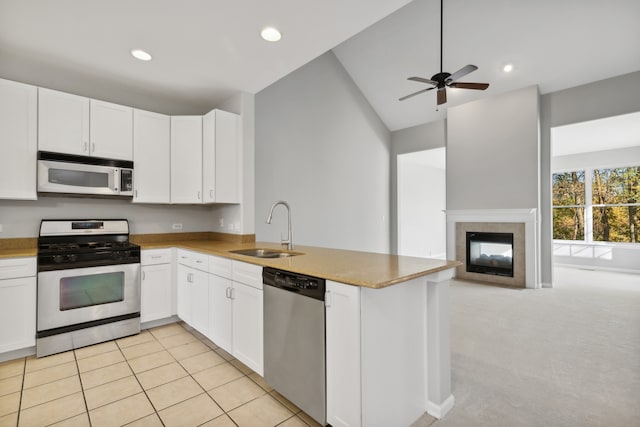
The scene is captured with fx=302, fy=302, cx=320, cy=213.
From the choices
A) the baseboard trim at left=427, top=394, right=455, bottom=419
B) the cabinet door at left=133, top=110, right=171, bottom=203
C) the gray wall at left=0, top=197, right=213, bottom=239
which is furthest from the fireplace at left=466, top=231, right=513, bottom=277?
the cabinet door at left=133, top=110, right=171, bottom=203

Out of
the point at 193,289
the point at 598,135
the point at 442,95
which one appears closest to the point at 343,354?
the point at 193,289

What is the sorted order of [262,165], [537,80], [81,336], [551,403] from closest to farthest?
[551,403] < [81,336] < [262,165] < [537,80]

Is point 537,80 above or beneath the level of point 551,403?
above

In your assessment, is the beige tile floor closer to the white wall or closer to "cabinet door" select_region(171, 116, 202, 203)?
"cabinet door" select_region(171, 116, 202, 203)

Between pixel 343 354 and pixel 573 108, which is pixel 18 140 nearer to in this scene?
pixel 343 354

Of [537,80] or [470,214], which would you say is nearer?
[537,80]

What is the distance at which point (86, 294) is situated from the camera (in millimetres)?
2771

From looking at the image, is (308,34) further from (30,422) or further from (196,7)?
(30,422)

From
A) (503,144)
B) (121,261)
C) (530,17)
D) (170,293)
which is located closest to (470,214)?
(503,144)

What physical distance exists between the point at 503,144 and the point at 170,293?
18.0ft

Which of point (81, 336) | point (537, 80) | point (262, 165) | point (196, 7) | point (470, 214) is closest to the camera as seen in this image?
point (196, 7)

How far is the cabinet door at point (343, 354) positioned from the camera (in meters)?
1.43

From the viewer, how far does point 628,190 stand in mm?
6441

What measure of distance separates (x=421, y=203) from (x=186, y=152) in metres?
6.33
